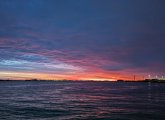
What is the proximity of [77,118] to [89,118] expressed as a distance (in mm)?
1718

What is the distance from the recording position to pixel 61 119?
119ft

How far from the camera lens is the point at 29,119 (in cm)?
3678

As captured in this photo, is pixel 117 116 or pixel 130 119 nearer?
pixel 130 119

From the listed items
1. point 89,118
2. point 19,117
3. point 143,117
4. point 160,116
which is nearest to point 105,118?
point 89,118

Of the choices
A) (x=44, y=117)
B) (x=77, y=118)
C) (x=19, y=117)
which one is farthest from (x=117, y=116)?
(x=19, y=117)

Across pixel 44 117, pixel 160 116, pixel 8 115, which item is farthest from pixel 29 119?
pixel 160 116

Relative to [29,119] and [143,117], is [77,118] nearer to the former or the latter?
[29,119]

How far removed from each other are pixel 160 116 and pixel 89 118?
10989 mm

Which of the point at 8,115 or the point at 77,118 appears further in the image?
the point at 8,115

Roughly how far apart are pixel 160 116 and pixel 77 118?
41.6 feet

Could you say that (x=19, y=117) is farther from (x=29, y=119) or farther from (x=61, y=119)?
(x=61, y=119)

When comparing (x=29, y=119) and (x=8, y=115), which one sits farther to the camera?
(x=8, y=115)

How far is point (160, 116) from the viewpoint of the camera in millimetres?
39219

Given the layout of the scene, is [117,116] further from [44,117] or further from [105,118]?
[44,117]
